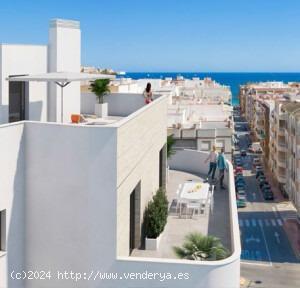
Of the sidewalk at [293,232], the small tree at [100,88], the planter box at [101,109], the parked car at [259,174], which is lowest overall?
the sidewalk at [293,232]

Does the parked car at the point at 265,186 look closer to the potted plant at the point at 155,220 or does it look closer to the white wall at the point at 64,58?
the white wall at the point at 64,58

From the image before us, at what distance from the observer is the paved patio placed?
1328 centimetres

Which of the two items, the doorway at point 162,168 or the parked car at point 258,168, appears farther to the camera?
the parked car at point 258,168

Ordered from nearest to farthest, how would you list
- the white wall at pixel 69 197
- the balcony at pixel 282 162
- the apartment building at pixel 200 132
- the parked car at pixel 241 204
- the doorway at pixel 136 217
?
the white wall at pixel 69 197 < the doorway at pixel 136 217 < the apartment building at pixel 200 132 < the parked car at pixel 241 204 < the balcony at pixel 282 162

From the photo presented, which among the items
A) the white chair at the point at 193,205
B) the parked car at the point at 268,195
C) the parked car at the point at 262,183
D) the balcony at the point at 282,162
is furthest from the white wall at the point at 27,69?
the parked car at the point at 262,183

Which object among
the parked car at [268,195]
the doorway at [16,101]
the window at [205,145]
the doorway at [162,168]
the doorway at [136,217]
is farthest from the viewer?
the parked car at [268,195]

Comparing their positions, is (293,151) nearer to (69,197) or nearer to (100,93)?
(100,93)

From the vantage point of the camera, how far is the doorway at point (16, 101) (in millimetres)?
13989

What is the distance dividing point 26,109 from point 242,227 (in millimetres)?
46306

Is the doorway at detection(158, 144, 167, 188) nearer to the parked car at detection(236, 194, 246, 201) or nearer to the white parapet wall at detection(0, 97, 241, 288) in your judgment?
the white parapet wall at detection(0, 97, 241, 288)

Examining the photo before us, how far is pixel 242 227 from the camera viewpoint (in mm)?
57562

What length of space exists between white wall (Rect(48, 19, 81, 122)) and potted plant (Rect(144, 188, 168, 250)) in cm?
418

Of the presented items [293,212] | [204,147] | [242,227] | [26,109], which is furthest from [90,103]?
[293,212]

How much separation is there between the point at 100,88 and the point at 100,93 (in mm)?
199
